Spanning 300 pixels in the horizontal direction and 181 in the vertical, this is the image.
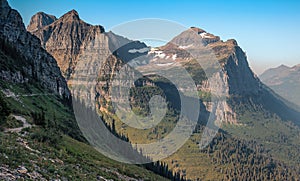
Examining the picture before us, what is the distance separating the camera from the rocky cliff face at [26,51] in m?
135

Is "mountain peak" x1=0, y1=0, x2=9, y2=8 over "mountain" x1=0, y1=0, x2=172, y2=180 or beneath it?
Answer: over

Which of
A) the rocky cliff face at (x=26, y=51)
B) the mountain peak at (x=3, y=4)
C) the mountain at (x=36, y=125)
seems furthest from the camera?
the mountain peak at (x=3, y=4)

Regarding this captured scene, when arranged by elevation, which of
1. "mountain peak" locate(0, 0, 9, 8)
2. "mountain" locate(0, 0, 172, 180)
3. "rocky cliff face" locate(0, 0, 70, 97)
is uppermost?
"mountain peak" locate(0, 0, 9, 8)

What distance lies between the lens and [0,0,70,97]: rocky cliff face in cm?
13544

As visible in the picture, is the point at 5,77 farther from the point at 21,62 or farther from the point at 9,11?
the point at 9,11

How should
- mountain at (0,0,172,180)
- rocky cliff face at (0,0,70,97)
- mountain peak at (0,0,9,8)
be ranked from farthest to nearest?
mountain peak at (0,0,9,8) < rocky cliff face at (0,0,70,97) < mountain at (0,0,172,180)

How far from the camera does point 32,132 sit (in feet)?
144

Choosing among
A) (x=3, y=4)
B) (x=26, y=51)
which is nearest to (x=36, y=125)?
(x=26, y=51)

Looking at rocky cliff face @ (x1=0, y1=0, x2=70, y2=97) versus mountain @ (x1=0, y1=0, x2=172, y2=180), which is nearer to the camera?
mountain @ (x1=0, y1=0, x2=172, y2=180)

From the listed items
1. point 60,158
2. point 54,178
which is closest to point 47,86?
point 60,158

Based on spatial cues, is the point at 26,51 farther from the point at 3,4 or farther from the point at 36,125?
the point at 36,125

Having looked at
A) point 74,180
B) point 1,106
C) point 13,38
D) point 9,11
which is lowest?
point 74,180

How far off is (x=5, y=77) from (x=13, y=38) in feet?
176

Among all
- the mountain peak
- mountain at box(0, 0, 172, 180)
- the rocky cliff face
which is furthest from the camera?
the mountain peak
